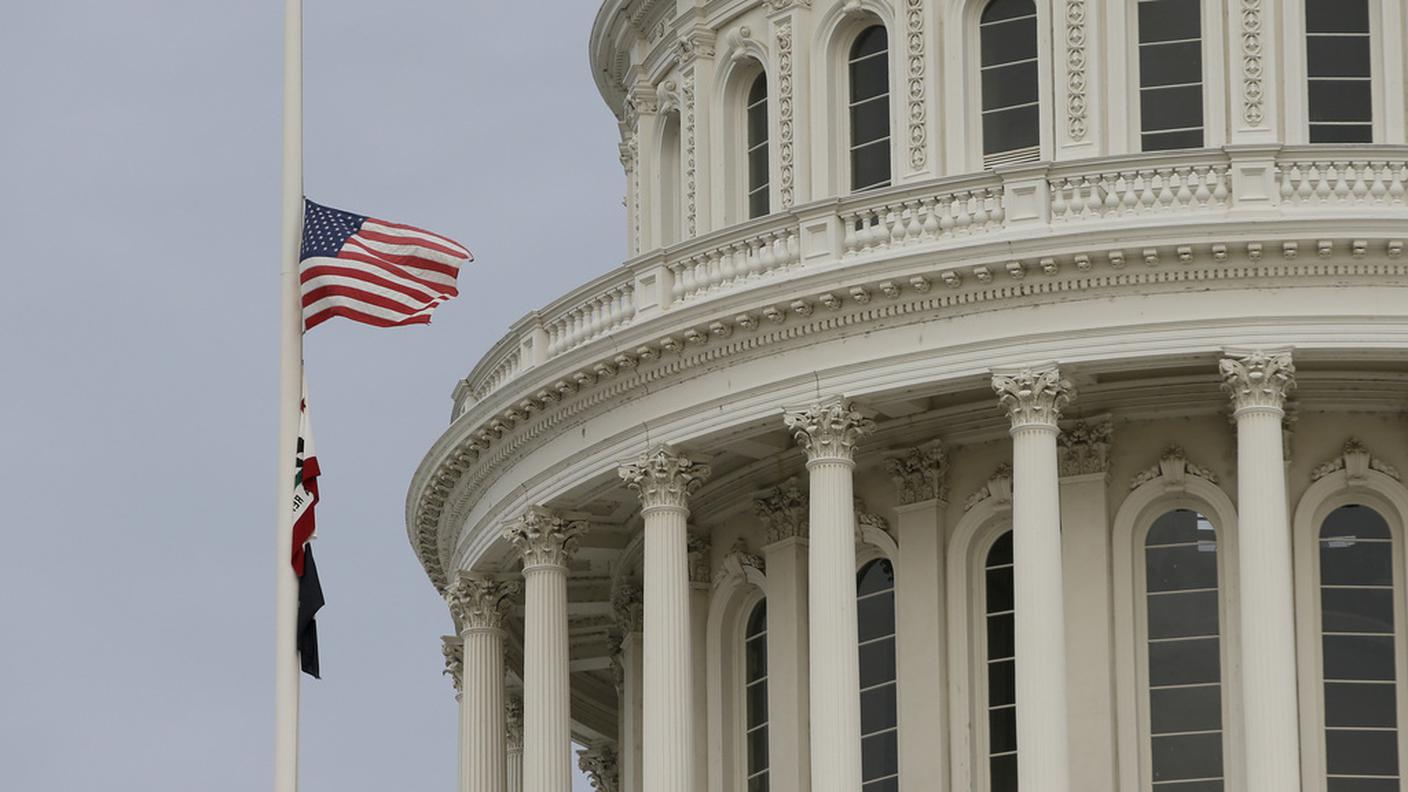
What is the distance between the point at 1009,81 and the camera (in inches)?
2341

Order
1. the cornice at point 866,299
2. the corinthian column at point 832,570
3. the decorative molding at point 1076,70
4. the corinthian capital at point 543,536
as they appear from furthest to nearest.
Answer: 1. the corinthian capital at point 543,536
2. the decorative molding at point 1076,70
3. the corinthian column at point 832,570
4. the cornice at point 866,299

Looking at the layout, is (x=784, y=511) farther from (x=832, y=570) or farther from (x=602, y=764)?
(x=602, y=764)

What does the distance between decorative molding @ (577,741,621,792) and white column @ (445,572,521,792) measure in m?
6.68

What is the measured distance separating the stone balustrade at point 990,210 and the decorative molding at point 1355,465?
353 cm

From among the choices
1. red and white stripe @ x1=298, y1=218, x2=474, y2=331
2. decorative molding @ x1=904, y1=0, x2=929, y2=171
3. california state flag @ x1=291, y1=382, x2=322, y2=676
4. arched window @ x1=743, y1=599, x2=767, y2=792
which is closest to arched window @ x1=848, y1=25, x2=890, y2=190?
decorative molding @ x1=904, y1=0, x2=929, y2=171

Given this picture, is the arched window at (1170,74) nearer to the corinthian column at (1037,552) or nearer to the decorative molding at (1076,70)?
the decorative molding at (1076,70)

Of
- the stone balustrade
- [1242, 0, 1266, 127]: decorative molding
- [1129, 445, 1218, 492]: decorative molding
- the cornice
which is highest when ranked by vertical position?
[1242, 0, 1266, 127]: decorative molding

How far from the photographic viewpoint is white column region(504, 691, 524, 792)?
220ft

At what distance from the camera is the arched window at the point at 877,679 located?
190 feet

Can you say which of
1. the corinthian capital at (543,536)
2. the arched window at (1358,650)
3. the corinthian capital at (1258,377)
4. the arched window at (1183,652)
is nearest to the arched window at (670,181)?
the corinthian capital at (543,536)

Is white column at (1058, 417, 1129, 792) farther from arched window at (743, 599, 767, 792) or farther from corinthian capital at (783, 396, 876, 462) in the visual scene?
arched window at (743, 599, 767, 792)

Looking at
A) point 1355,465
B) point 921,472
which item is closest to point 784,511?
point 921,472

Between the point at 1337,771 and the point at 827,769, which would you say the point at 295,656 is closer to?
the point at 827,769

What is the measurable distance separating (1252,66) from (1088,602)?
23.9ft
